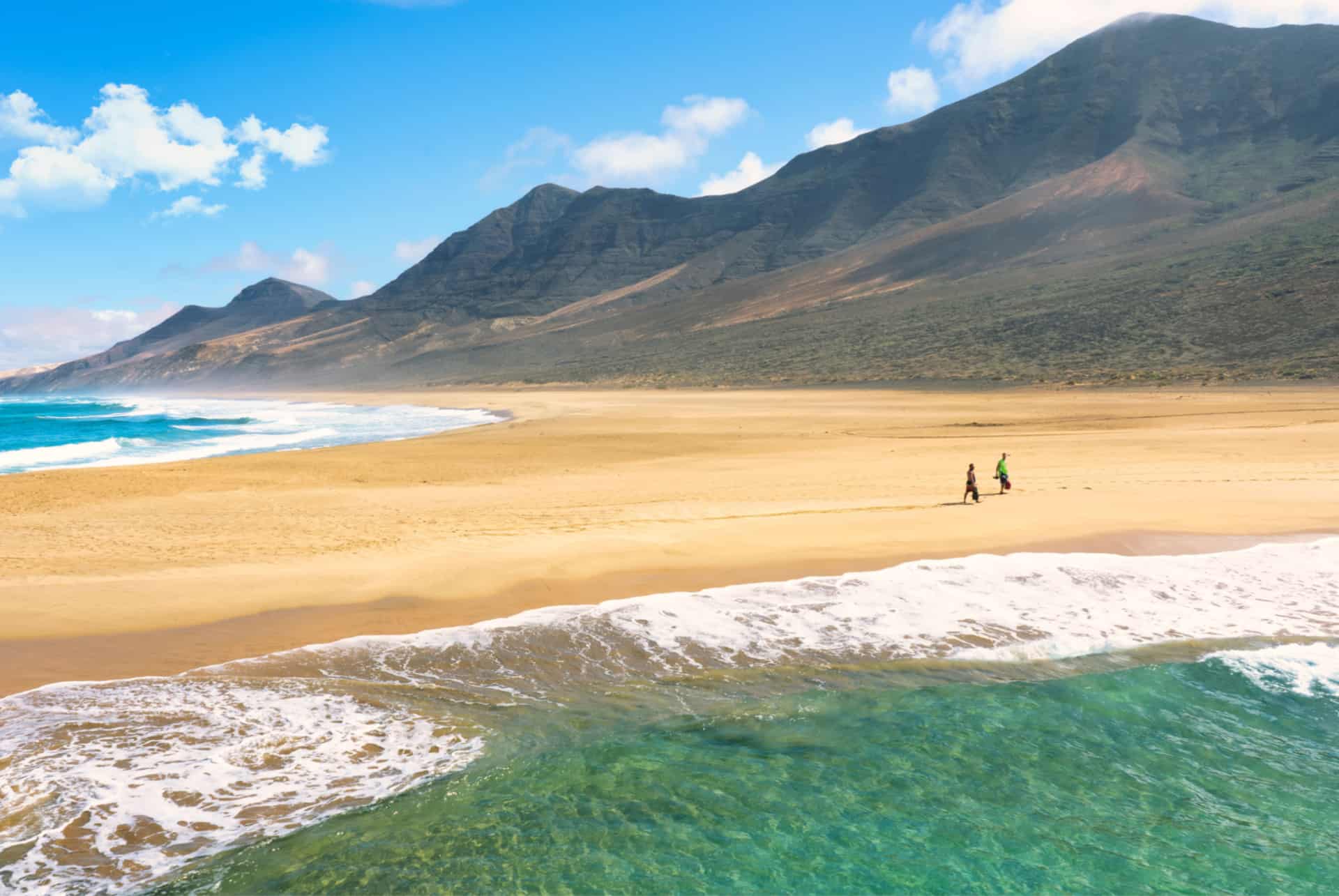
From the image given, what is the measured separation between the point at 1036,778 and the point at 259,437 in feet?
149

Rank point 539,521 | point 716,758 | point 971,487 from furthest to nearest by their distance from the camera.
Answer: point 971,487 < point 539,521 < point 716,758

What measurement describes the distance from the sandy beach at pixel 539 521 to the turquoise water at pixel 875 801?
3.93 metres

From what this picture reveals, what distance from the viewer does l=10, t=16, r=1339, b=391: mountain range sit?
63938mm

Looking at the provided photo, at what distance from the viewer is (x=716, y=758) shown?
7094 millimetres

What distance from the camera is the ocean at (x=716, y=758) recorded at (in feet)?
18.7

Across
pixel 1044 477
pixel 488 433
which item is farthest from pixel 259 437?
pixel 1044 477

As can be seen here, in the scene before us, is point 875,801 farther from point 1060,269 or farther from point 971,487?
point 1060,269

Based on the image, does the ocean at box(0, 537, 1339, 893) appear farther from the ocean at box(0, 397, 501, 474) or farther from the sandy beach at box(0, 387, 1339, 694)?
the ocean at box(0, 397, 501, 474)

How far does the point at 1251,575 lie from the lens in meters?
12.1

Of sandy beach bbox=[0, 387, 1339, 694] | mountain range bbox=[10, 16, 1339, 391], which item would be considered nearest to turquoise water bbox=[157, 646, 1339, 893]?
sandy beach bbox=[0, 387, 1339, 694]

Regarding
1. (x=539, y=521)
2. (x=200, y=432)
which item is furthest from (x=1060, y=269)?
(x=539, y=521)

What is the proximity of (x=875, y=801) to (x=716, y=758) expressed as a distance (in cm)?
132

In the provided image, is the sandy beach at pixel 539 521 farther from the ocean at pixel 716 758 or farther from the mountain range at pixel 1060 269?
the mountain range at pixel 1060 269

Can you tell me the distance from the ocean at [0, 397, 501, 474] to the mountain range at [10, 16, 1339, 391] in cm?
3506
